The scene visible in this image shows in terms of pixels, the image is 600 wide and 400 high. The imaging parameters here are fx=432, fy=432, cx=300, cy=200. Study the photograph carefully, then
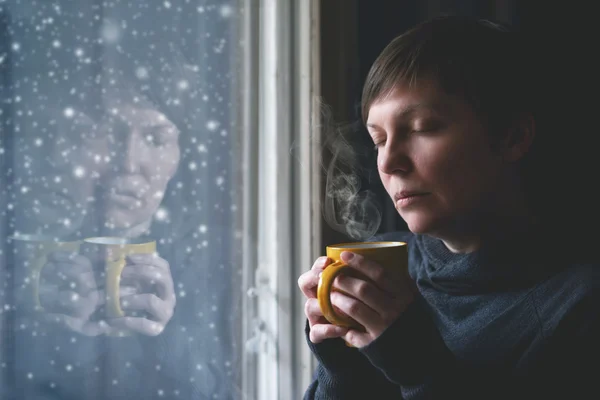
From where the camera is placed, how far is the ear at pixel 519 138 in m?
0.89

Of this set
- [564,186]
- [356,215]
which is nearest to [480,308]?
[564,186]

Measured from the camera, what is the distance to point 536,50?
3.16 ft

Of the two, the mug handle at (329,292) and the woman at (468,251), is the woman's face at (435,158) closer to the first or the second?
the woman at (468,251)

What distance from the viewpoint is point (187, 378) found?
1.12m

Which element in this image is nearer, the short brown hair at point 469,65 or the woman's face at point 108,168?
the short brown hair at point 469,65

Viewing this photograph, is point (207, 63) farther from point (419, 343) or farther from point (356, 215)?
point (419, 343)

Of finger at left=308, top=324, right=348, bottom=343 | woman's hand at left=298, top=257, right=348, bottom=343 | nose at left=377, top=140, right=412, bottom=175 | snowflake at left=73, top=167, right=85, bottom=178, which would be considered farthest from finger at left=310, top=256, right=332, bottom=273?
snowflake at left=73, top=167, right=85, bottom=178

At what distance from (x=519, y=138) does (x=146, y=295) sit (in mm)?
919

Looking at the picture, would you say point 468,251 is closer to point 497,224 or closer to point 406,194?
point 497,224

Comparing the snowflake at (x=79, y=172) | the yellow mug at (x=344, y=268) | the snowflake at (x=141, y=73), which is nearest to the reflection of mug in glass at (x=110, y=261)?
the snowflake at (x=79, y=172)

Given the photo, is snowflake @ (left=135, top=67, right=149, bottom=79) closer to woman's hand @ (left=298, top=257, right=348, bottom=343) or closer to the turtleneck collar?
woman's hand @ (left=298, top=257, right=348, bottom=343)

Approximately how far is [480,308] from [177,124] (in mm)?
831

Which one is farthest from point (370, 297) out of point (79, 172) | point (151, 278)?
point (79, 172)

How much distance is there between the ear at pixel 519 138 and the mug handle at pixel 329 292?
433mm
